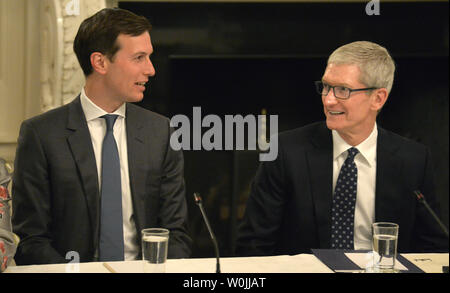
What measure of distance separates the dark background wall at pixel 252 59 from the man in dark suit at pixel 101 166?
4.78ft

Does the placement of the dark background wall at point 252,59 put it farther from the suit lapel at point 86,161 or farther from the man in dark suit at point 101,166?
the suit lapel at point 86,161

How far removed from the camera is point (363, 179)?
2.60m

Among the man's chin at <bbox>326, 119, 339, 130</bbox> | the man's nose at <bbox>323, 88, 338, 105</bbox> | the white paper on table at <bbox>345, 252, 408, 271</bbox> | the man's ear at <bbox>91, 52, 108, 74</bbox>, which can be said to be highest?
the man's ear at <bbox>91, 52, 108, 74</bbox>

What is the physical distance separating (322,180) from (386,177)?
9.5 inches

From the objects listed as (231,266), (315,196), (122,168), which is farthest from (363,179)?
(122,168)

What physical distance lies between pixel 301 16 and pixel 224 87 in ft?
2.04

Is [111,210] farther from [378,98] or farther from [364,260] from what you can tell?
[378,98]

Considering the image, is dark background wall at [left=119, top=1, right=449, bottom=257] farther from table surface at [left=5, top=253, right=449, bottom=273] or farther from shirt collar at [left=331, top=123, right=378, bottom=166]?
table surface at [left=5, top=253, right=449, bottom=273]

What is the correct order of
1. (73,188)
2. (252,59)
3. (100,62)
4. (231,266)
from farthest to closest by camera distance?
(252,59) < (100,62) < (73,188) < (231,266)

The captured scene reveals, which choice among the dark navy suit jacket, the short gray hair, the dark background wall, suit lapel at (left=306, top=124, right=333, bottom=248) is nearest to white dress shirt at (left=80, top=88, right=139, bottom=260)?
the dark navy suit jacket

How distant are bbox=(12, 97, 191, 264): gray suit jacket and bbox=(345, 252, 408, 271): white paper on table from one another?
1.98 feet

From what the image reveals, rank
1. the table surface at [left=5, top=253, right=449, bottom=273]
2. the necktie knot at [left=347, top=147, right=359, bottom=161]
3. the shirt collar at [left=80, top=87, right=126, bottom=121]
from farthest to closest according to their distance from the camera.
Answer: the necktie knot at [left=347, top=147, right=359, bottom=161] → the shirt collar at [left=80, top=87, right=126, bottom=121] → the table surface at [left=5, top=253, right=449, bottom=273]

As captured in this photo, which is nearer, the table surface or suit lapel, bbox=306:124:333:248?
the table surface

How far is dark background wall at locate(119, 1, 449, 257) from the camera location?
408 cm
